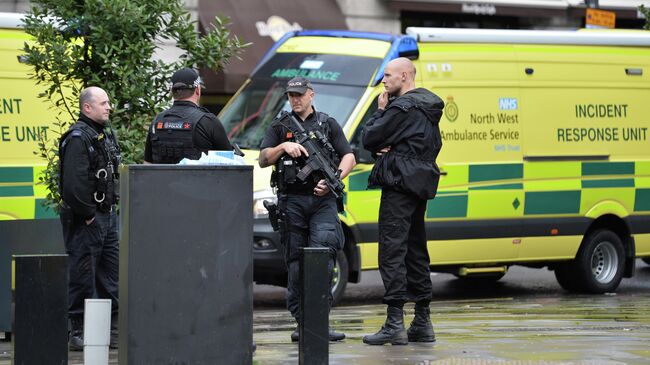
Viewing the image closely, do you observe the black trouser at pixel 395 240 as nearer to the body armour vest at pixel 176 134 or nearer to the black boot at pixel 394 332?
the black boot at pixel 394 332

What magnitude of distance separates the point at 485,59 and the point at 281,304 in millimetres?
3061

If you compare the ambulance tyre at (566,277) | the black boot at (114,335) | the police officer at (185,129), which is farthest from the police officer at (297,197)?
the ambulance tyre at (566,277)

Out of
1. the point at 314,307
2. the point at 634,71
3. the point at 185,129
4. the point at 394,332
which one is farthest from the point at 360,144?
the point at 314,307

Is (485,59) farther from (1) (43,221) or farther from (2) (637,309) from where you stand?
(1) (43,221)

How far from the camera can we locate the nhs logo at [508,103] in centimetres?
1334

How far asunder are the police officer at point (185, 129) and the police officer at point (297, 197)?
490 mm

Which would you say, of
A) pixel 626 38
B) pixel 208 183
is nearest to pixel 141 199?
pixel 208 183

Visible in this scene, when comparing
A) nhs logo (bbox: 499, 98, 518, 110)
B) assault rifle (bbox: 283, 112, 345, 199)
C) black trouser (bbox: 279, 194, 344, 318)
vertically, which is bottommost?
black trouser (bbox: 279, 194, 344, 318)

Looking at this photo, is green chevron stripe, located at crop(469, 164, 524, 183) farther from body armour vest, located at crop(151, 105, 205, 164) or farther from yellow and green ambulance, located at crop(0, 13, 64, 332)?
body armour vest, located at crop(151, 105, 205, 164)

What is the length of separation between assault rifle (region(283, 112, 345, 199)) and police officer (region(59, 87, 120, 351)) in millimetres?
1195

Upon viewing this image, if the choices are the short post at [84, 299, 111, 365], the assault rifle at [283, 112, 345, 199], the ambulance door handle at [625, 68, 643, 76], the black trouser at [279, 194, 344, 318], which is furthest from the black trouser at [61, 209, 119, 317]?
the ambulance door handle at [625, 68, 643, 76]

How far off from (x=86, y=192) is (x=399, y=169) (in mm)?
1979

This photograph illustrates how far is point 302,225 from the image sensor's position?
884 centimetres

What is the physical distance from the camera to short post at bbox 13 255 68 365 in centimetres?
693
